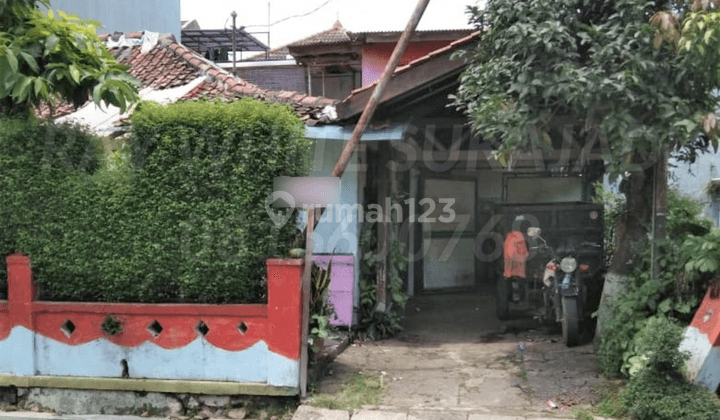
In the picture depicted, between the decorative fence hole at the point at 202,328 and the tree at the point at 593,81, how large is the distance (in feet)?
11.0

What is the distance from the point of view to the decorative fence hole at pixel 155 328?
6.45m

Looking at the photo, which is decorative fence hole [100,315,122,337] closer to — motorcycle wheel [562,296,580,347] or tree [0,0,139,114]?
tree [0,0,139,114]

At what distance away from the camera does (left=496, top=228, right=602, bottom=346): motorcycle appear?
25.9ft

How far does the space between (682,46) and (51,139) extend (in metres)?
5.97

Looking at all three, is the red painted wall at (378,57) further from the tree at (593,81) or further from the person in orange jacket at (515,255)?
the tree at (593,81)

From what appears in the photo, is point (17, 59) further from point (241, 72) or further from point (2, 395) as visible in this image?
point (241, 72)

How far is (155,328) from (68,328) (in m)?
0.94

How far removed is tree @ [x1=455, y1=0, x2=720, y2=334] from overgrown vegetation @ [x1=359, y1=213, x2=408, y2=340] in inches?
108

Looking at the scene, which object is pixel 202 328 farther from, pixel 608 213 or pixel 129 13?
pixel 129 13

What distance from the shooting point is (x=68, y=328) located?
21.7ft

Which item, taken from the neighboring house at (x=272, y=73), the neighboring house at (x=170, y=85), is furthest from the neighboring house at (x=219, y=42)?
the neighboring house at (x=170, y=85)

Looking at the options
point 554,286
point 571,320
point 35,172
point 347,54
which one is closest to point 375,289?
point 554,286

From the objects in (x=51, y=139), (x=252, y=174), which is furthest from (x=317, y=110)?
(x=51, y=139)

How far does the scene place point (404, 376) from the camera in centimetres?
707
